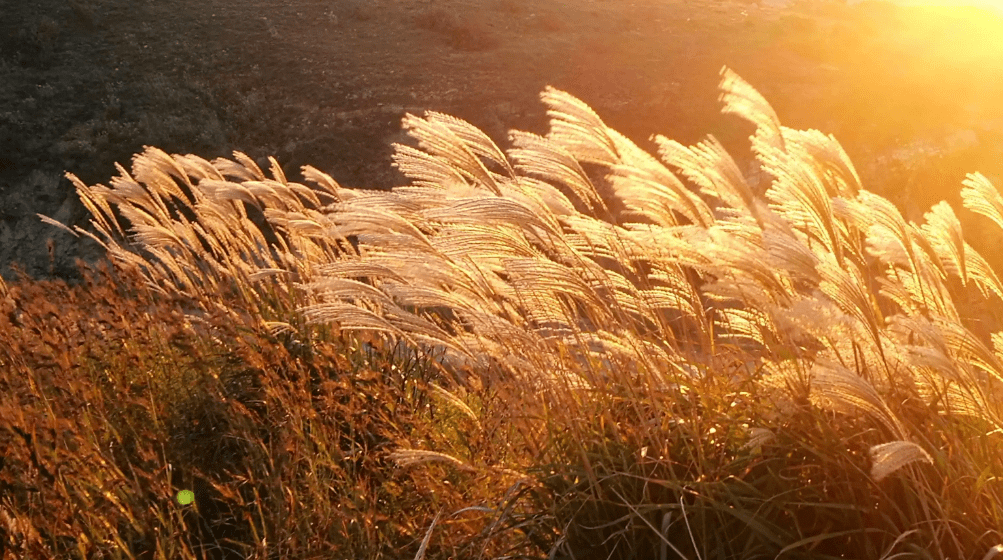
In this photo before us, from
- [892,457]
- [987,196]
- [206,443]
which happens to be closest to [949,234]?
[987,196]

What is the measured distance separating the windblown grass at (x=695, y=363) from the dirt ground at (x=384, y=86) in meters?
10.2

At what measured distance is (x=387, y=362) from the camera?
4.63 metres

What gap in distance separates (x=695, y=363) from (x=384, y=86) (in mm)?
15963

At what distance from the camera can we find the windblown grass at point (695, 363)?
2662 millimetres

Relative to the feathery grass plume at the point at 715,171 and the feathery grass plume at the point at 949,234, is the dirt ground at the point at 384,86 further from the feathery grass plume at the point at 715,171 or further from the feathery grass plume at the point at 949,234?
the feathery grass plume at the point at 715,171

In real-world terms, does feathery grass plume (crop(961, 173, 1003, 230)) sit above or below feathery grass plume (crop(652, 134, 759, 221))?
above

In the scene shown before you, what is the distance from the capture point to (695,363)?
3275mm

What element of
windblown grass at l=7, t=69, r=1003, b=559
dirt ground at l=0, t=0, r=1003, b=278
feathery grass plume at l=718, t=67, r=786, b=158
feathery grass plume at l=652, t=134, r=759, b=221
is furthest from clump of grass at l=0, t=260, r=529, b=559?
dirt ground at l=0, t=0, r=1003, b=278

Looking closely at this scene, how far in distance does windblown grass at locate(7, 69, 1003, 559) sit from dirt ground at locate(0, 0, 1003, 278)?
10.2 metres

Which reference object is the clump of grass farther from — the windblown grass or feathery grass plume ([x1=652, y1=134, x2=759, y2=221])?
feathery grass plume ([x1=652, y1=134, x2=759, y2=221])

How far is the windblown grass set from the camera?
2.66 m

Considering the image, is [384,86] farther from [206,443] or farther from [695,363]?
[695,363]

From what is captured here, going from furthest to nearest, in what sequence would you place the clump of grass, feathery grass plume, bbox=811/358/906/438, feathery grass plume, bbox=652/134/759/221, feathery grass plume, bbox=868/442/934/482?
the clump of grass → feathery grass plume, bbox=652/134/759/221 → feathery grass plume, bbox=811/358/906/438 → feathery grass plume, bbox=868/442/934/482

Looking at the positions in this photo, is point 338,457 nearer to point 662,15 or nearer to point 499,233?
point 499,233
